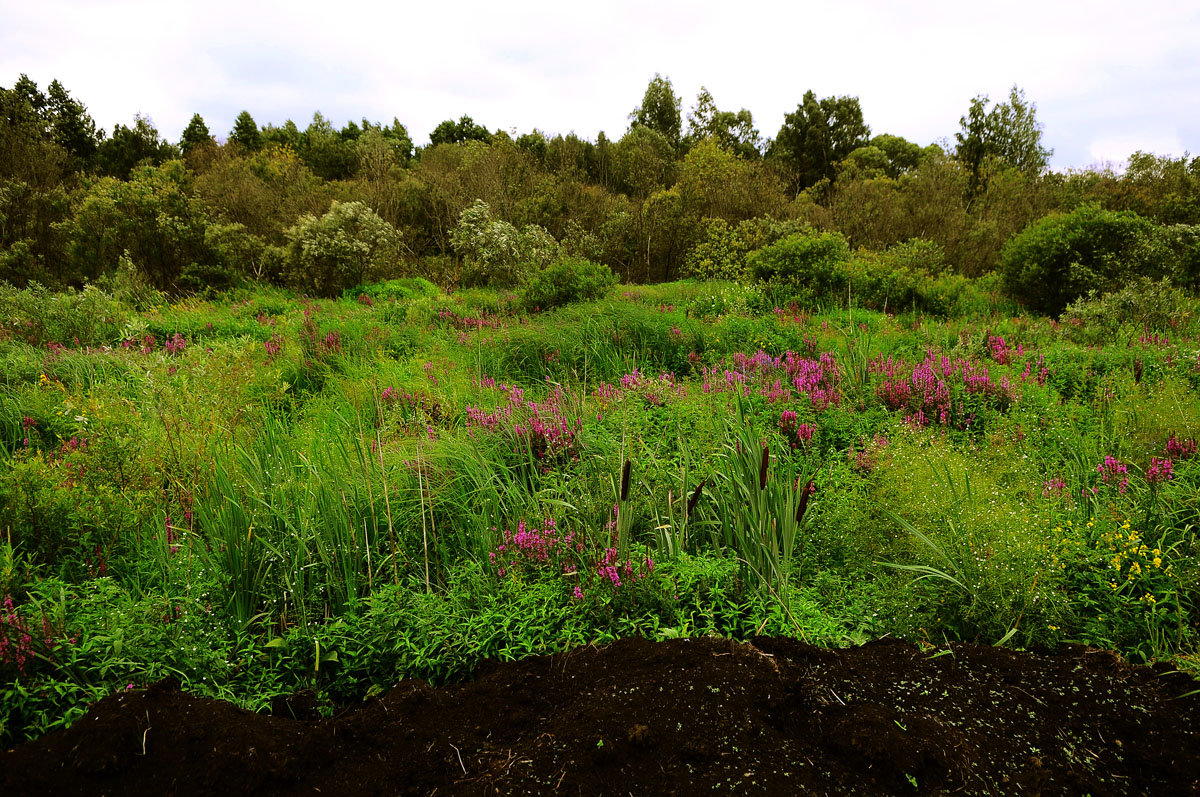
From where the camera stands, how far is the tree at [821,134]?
35.6 meters

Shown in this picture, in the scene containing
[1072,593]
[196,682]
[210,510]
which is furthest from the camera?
[210,510]

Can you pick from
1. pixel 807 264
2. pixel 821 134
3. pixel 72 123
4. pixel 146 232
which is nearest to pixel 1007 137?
pixel 821 134

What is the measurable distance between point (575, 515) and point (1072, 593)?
2.34 meters

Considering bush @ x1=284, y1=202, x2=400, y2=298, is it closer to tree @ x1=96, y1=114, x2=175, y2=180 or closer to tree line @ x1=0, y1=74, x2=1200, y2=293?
tree line @ x1=0, y1=74, x2=1200, y2=293

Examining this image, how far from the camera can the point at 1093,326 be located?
8688 millimetres

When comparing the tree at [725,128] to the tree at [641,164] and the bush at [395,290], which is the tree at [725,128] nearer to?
the tree at [641,164]

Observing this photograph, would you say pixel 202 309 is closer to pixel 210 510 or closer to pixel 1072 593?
pixel 210 510

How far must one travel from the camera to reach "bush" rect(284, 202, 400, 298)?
14.3 m

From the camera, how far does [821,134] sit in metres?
35.6

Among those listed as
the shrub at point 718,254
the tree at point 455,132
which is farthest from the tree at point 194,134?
the shrub at point 718,254

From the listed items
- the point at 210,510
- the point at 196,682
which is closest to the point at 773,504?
the point at 196,682

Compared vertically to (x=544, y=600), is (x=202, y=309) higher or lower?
higher

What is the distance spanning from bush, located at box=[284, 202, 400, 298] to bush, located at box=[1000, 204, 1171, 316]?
46.6ft

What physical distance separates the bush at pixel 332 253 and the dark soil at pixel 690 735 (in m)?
14.0
